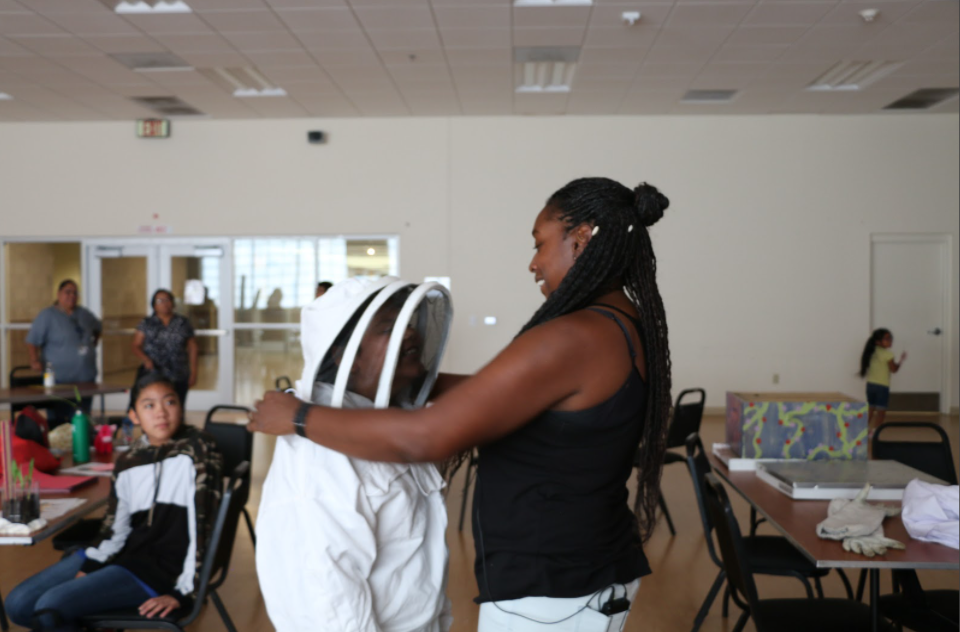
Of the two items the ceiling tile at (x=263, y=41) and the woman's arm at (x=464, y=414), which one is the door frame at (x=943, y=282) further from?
the woman's arm at (x=464, y=414)

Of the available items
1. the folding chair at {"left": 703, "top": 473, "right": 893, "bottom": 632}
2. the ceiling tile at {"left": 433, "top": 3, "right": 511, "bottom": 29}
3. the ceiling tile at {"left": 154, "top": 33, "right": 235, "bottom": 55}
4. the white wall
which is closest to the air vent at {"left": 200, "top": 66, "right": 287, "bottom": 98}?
the ceiling tile at {"left": 154, "top": 33, "right": 235, "bottom": 55}

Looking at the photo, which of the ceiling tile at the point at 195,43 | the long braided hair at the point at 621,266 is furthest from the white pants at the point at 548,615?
the ceiling tile at the point at 195,43

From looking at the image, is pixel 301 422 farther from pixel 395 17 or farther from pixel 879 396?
pixel 879 396

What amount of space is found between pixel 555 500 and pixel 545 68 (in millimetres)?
7109

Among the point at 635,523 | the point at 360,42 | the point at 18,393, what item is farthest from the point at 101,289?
the point at 635,523

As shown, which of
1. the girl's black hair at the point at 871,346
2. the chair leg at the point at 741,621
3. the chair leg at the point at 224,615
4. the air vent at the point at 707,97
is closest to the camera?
the chair leg at the point at 741,621

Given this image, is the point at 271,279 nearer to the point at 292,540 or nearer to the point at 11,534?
the point at 11,534

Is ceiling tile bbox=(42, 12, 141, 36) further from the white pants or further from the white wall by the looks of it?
the white pants

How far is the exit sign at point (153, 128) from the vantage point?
938 cm

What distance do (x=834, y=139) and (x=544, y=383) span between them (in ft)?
30.0

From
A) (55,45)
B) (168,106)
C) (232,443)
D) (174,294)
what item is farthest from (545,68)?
(232,443)

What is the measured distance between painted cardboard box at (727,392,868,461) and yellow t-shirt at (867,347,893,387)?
5.17 meters

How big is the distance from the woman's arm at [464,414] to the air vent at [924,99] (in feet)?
28.4

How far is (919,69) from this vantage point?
7559mm
